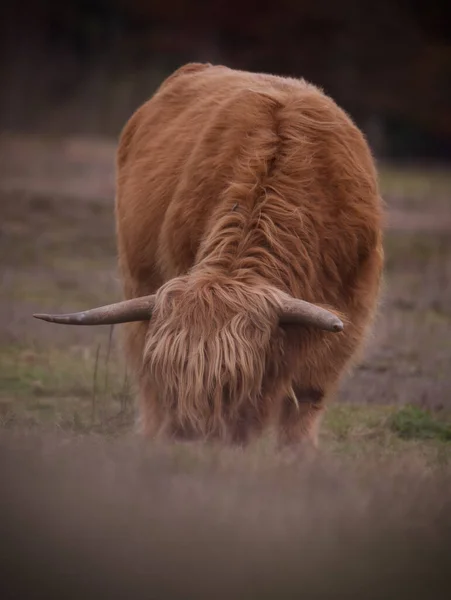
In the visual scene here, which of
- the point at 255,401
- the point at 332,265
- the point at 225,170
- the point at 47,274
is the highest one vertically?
the point at 225,170

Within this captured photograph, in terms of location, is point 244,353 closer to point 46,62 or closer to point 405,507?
point 405,507

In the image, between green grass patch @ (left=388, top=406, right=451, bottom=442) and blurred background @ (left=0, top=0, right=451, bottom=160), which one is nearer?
green grass patch @ (left=388, top=406, right=451, bottom=442)

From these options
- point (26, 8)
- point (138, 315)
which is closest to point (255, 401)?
point (138, 315)

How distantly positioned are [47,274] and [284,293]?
290 inches

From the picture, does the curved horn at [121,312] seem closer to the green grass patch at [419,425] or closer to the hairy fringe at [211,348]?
the hairy fringe at [211,348]

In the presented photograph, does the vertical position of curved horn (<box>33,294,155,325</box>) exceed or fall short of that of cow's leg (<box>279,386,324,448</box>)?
it exceeds it

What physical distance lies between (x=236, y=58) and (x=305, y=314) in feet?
70.3

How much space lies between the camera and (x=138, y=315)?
4500 mm

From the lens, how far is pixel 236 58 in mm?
25016

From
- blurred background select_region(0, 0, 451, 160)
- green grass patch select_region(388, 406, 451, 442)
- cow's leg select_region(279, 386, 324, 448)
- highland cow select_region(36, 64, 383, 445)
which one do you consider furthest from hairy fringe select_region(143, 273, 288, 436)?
blurred background select_region(0, 0, 451, 160)

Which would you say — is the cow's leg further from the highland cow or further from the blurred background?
the blurred background

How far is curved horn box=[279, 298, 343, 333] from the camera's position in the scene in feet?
14.0

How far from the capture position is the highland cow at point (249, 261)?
13.9 feet

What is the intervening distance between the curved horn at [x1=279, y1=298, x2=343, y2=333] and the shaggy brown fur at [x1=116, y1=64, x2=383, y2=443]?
50mm
